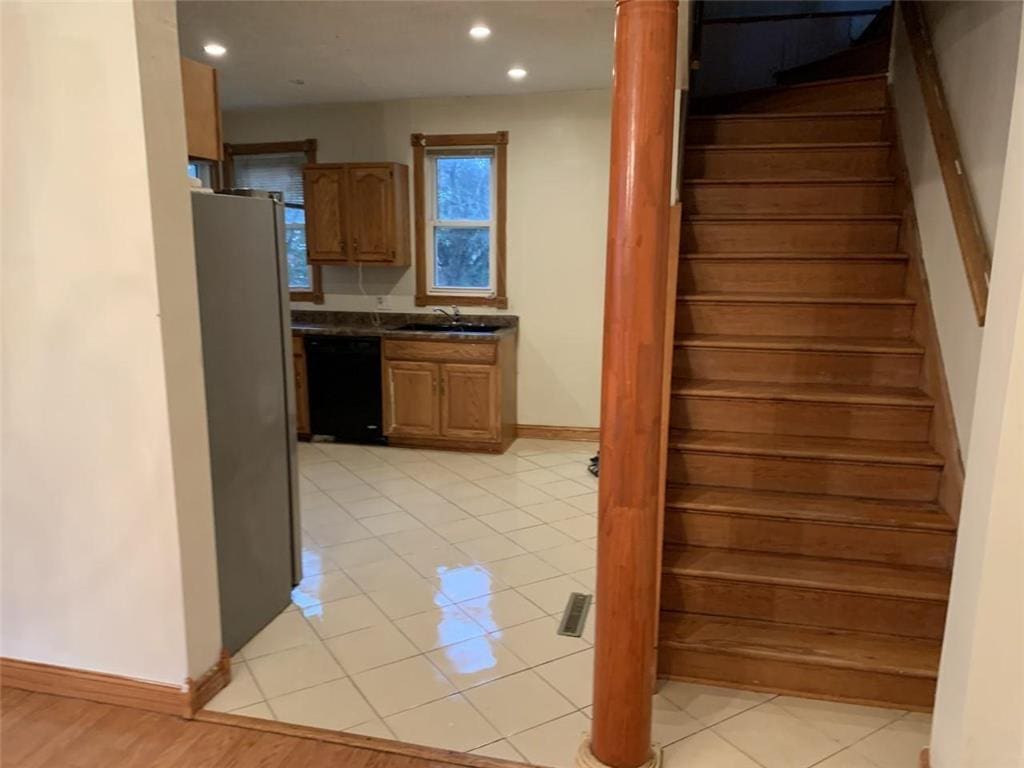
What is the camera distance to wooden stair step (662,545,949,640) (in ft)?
7.68

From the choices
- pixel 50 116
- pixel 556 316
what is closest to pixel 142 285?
pixel 50 116

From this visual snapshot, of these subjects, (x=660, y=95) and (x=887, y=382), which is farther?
(x=887, y=382)

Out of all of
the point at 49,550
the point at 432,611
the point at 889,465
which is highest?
the point at 889,465

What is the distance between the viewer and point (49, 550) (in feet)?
7.35

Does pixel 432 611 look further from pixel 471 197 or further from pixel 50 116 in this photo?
pixel 471 197

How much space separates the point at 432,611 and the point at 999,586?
196 centimetres

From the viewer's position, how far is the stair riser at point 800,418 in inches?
107

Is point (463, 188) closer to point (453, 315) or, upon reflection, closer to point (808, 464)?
point (453, 315)

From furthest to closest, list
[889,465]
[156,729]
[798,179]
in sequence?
[798,179] → [889,465] → [156,729]

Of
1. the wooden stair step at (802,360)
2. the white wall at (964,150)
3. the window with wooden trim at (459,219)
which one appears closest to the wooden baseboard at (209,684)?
the wooden stair step at (802,360)

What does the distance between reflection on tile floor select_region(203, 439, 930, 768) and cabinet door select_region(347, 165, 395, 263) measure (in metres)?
2.04

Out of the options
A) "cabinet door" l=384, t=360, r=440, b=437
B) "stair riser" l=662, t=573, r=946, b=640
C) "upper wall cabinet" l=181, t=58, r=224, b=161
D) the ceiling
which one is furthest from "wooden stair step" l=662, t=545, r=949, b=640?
"cabinet door" l=384, t=360, r=440, b=437

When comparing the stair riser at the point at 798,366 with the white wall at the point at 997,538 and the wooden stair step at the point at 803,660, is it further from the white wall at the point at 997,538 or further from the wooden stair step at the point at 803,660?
the white wall at the point at 997,538

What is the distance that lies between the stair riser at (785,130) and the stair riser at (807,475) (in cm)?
194
